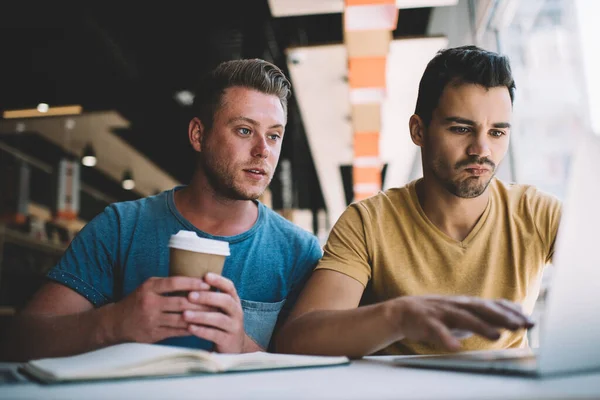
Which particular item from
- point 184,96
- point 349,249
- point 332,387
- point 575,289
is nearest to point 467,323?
point 575,289

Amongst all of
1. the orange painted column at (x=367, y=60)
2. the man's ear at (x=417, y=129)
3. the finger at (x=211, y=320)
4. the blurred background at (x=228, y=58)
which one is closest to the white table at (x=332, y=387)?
the finger at (x=211, y=320)

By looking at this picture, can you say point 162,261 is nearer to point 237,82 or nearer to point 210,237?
point 210,237

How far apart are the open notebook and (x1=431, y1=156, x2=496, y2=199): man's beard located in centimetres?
81

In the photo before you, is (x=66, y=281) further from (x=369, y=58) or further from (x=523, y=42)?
(x=369, y=58)

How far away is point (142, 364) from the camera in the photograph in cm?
70

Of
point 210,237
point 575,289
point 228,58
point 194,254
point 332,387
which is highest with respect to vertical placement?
point 228,58

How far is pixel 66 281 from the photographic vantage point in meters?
1.38

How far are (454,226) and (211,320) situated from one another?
2.87 ft

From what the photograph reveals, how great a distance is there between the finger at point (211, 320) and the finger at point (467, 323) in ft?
1.37

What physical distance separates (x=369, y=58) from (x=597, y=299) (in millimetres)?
3772

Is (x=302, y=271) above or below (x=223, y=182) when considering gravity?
below

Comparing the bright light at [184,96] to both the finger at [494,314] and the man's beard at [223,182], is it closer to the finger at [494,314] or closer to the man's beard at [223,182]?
the man's beard at [223,182]

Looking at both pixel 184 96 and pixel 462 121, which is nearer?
pixel 462 121

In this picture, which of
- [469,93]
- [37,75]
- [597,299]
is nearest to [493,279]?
[469,93]
